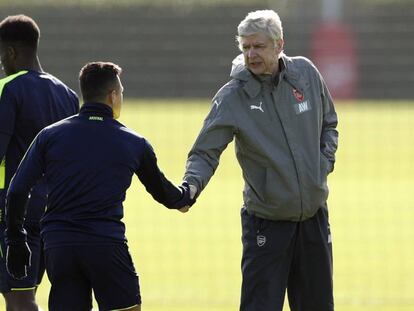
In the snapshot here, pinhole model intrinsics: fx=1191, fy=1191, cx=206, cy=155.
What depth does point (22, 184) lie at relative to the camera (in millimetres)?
5992

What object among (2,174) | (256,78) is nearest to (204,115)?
(2,174)

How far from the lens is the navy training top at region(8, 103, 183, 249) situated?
5.91 m

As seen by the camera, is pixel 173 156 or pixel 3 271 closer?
pixel 3 271

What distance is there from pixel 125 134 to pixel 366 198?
13412mm

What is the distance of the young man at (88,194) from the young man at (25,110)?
36.4 inches

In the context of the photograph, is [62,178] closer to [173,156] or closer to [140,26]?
[173,156]

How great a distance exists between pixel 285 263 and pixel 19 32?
209cm

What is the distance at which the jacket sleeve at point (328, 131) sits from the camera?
22.5 ft

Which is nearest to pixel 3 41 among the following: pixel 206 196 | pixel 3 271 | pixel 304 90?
pixel 3 271

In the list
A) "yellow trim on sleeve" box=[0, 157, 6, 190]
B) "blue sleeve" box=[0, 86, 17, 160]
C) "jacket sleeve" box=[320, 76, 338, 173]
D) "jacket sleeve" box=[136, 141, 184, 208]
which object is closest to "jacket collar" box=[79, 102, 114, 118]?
"jacket sleeve" box=[136, 141, 184, 208]

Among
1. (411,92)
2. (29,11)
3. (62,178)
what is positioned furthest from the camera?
(29,11)

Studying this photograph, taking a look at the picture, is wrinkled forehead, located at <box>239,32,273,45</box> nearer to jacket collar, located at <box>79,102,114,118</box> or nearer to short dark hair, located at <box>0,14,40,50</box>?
jacket collar, located at <box>79,102,114,118</box>

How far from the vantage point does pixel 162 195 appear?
6.29m

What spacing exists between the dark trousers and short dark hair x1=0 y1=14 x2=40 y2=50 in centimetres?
167
